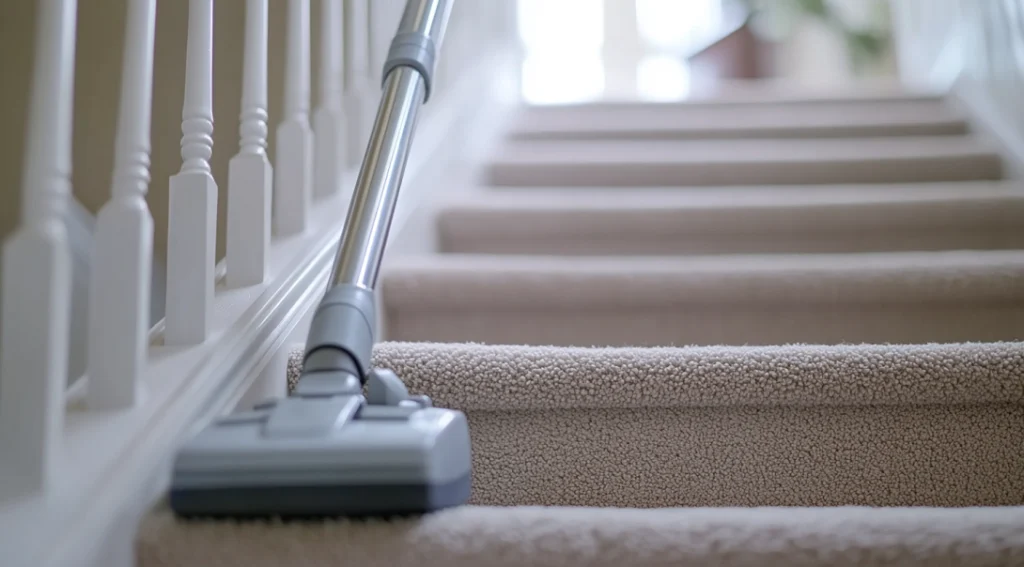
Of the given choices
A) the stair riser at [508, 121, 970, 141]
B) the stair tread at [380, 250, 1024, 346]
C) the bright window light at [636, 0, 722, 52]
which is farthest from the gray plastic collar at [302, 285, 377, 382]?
the bright window light at [636, 0, 722, 52]

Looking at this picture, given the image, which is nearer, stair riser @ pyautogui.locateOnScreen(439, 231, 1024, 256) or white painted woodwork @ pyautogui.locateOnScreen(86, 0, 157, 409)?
white painted woodwork @ pyautogui.locateOnScreen(86, 0, 157, 409)

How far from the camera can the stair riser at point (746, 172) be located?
4.91 feet

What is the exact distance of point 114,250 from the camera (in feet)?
1.85

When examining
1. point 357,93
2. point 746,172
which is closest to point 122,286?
point 357,93

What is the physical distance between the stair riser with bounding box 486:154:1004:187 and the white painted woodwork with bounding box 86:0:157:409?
1060 mm

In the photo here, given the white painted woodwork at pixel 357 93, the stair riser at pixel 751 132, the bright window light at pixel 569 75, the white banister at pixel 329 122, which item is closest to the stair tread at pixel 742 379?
the white banister at pixel 329 122

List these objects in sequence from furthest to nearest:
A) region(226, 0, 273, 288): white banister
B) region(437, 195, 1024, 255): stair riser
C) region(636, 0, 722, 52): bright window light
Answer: region(636, 0, 722, 52): bright window light < region(437, 195, 1024, 255): stair riser < region(226, 0, 273, 288): white banister

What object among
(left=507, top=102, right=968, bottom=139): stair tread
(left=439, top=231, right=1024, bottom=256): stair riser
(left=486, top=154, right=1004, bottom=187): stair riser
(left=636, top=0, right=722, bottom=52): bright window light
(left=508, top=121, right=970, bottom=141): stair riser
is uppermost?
(left=636, top=0, right=722, bottom=52): bright window light

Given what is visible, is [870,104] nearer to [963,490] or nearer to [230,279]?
[963,490]

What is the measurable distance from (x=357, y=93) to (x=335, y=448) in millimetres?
728

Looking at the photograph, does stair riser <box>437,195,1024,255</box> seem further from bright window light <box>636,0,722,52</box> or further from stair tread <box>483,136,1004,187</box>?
bright window light <box>636,0,722,52</box>

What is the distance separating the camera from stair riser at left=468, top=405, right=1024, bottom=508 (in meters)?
0.69

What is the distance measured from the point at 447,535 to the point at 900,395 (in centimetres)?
44

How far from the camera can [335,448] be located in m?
0.48
